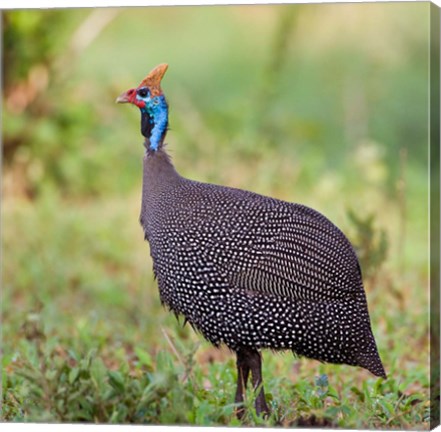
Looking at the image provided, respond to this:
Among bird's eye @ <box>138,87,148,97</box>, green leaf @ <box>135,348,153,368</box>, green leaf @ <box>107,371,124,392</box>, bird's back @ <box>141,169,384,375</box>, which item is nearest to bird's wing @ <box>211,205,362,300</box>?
bird's back @ <box>141,169,384,375</box>

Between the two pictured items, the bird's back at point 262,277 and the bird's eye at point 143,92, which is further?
the bird's eye at point 143,92

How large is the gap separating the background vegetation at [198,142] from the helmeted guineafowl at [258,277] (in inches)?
47.4

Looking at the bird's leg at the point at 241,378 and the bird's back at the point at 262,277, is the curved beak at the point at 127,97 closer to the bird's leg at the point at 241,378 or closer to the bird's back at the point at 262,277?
the bird's back at the point at 262,277

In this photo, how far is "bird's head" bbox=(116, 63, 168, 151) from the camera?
15.9 ft

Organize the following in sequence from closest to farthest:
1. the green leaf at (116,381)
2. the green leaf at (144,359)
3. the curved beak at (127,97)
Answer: the green leaf at (116,381)
the curved beak at (127,97)
the green leaf at (144,359)

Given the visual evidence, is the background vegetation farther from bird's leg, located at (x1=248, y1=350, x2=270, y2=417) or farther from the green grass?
bird's leg, located at (x1=248, y1=350, x2=270, y2=417)

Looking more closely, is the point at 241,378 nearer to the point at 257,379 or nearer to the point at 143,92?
the point at 257,379

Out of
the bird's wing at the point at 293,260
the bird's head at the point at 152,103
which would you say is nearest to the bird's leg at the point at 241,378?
the bird's wing at the point at 293,260

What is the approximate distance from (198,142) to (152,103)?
145 inches

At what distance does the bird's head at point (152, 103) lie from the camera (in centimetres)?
486

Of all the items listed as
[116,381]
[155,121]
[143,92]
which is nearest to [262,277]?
[116,381]

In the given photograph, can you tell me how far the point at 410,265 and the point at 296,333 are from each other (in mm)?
3133

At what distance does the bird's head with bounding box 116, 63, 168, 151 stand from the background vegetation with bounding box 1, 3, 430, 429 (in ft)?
4.77

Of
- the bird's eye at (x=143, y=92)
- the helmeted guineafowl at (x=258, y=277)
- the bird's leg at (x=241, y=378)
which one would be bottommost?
the bird's leg at (x=241, y=378)
